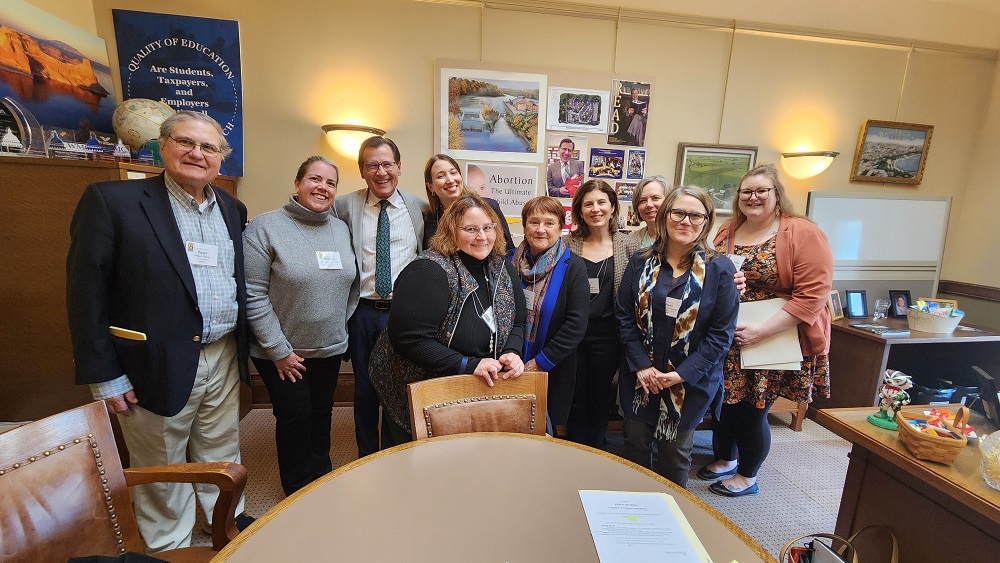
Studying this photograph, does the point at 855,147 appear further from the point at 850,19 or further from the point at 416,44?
the point at 416,44

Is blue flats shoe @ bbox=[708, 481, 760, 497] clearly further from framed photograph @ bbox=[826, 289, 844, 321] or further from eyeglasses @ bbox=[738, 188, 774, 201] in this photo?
framed photograph @ bbox=[826, 289, 844, 321]

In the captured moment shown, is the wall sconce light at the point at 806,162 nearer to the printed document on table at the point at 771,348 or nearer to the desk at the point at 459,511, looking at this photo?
the printed document on table at the point at 771,348

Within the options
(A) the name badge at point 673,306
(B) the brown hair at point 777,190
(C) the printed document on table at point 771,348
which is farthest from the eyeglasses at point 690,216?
(C) the printed document on table at point 771,348

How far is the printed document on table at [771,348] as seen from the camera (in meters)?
2.00

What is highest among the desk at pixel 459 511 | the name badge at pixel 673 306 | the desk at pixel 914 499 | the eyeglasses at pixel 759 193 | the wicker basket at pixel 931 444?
the eyeglasses at pixel 759 193

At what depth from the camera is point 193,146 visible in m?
1.42

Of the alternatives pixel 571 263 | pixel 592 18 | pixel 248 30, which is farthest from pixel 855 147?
pixel 248 30

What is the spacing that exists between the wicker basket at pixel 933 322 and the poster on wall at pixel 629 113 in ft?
7.80

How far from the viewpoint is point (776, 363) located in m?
2.00

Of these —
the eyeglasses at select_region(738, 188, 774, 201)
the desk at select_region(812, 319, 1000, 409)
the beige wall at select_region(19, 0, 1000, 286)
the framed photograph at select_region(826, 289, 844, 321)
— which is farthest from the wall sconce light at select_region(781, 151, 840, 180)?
the eyeglasses at select_region(738, 188, 774, 201)

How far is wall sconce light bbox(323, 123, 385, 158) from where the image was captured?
2.79 m

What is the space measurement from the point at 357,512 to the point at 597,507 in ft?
1.81

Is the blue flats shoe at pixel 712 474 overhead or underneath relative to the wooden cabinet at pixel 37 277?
underneath

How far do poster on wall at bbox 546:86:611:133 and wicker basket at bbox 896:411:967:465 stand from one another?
8.41ft
